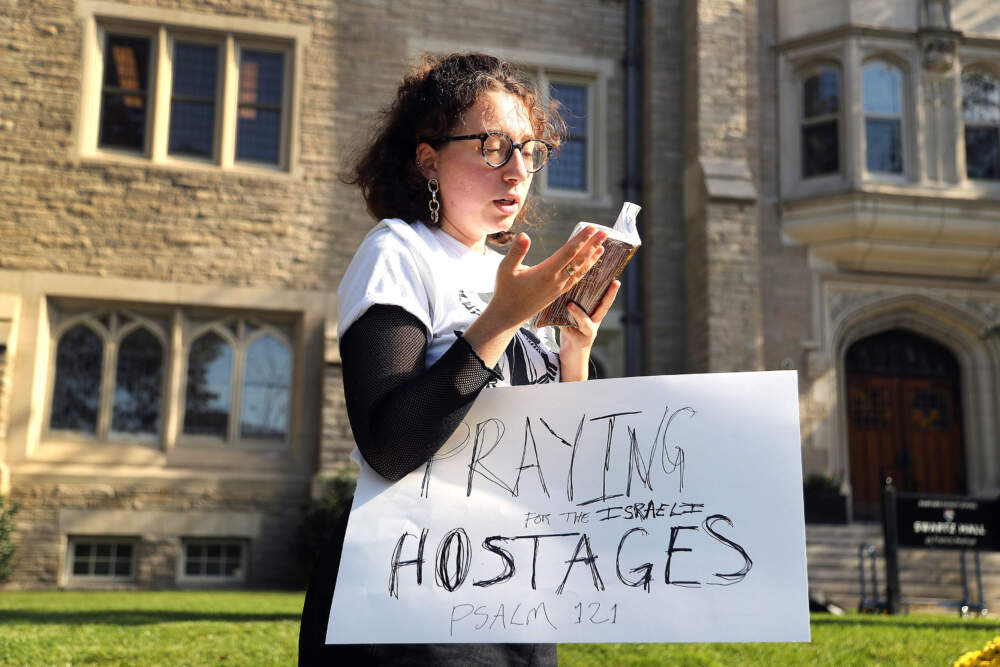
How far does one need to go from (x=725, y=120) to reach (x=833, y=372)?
3932 millimetres

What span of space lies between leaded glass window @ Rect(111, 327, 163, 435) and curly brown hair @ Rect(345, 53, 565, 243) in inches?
473

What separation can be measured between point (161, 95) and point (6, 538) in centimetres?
612

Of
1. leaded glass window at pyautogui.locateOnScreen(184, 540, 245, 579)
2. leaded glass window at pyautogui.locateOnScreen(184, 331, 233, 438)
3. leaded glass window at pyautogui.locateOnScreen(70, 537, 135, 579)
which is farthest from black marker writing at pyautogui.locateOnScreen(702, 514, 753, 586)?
leaded glass window at pyautogui.locateOnScreen(184, 331, 233, 438)

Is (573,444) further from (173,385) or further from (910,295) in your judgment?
(910,295)

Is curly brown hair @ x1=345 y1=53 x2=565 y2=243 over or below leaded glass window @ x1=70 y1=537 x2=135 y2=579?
over

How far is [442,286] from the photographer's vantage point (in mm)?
1565

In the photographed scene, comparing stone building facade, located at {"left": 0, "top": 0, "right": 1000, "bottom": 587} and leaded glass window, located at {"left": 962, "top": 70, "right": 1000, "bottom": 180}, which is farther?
leaded glass window, located at {"left": 962, "top": 70, "right": 1000, "bottom": 180}

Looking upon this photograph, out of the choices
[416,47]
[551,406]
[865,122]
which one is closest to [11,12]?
[416,47]

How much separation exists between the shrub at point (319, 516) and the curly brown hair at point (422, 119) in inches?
405

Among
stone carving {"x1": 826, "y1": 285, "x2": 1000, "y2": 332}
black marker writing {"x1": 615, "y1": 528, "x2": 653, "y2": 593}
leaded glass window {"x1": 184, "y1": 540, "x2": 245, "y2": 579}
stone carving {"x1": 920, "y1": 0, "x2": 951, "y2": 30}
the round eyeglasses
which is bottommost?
leaded glass window {"x1": 184, "y1": 540, "x2": 245, "y2": 579}

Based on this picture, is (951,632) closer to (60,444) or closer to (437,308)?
(437,308)

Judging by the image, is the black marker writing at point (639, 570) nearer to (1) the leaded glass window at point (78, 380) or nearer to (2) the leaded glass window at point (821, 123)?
(1) the leaded glass window at point (78, 380)

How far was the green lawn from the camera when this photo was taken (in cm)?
519

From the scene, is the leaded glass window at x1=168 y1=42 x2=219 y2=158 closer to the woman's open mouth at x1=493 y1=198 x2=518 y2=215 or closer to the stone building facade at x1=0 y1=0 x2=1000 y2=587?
the stone building facade at x1=0 y1=0 x2=1000 y2=587
